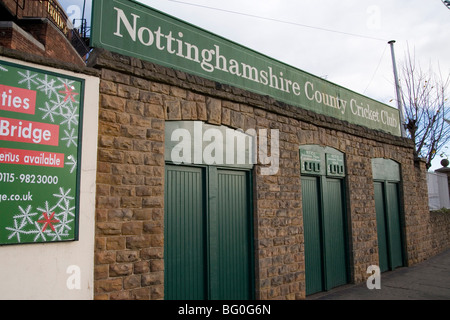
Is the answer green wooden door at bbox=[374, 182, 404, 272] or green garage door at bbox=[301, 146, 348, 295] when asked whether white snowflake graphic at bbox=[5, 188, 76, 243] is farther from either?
green wooden door at bbox=[374, 182, 404, 272]

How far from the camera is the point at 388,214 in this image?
9547 mm

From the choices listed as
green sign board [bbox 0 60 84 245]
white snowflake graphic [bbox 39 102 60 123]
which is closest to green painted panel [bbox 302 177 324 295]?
green sign board [bbox 0 60 84 245]

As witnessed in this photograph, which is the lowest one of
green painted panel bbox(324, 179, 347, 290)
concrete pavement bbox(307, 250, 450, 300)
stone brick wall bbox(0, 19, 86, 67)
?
concrete pavement bbox(307, 250, 450, 300)

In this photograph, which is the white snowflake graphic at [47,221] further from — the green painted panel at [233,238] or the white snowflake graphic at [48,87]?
the green painted panel at [233,238]

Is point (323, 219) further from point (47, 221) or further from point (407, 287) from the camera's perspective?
point (47, 221)

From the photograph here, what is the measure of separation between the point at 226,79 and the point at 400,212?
6.94 meters

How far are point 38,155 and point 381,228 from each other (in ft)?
27.2

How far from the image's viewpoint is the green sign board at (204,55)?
4.90m

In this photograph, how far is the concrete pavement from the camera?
266 inches

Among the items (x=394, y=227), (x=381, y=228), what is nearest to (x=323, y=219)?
(x=381, y=228)

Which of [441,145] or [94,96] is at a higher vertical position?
[441,145]

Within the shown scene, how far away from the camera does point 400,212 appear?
10164 mm
